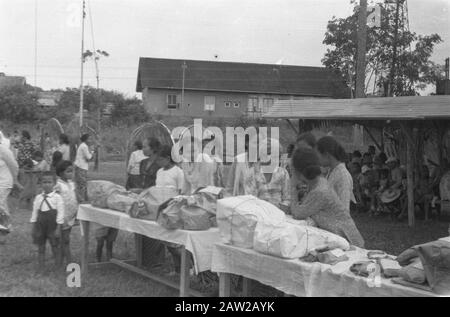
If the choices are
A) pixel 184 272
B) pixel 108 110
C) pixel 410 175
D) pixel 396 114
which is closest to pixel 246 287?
pixel 184 272

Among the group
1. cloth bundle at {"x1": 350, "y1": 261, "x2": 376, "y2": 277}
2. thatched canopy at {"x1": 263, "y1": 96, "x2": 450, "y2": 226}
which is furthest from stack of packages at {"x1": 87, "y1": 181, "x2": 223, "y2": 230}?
thatched canopy at {"x1": 263, "y1": 96, "x2": 450, "y2": 226}

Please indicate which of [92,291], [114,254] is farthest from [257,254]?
[114,254]

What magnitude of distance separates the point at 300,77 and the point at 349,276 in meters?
41.3

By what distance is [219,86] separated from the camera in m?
41.7

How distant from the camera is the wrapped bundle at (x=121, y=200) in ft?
19.7

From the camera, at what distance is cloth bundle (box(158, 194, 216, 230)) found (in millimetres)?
4992

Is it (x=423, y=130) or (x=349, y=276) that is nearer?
(x=349, y=276)

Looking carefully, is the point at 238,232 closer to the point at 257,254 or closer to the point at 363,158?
the point at 257,254

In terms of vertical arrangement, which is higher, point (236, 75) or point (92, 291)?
point (236, 75)

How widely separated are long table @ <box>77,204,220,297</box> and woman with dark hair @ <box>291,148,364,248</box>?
877mm

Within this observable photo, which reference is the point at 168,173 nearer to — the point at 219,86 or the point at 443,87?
the point at 443,87

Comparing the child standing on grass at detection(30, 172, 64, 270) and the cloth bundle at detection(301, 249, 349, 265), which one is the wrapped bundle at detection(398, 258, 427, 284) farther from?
the child standing on grass at detection(30, 172, 64, 270)

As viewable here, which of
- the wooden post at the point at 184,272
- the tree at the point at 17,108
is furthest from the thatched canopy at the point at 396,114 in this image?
the tree at the point at 17,108

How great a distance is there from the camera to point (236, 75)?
43594mm
